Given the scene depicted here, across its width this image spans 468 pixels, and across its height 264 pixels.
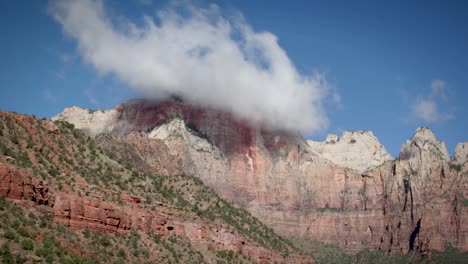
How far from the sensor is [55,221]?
65500 millimetres

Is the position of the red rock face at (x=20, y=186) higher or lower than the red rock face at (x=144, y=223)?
higher

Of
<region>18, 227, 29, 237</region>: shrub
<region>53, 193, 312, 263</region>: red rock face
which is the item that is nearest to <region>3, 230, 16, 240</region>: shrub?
<region>18, 227, 29, 237</region>: shrub

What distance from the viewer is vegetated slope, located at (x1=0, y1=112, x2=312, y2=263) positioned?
198ft

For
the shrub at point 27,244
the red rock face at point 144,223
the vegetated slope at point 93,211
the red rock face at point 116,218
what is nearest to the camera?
the shrub at point 27,244

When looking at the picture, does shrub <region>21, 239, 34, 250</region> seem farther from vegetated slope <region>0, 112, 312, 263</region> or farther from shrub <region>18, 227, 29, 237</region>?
shrub <region>18, 227, 29, 237</region>

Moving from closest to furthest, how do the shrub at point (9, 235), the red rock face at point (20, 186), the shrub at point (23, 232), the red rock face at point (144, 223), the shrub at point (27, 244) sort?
1. the shrub at point (9, 235)
2. the shrub at point (27, 244)
3. the shrub at point (23, 232)
4. the red rock face at point (20, 186)
5. the red rock face at point (144, 223)

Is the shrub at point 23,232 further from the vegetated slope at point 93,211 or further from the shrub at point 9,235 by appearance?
the shrub at point 9,235

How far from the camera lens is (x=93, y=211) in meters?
72.0

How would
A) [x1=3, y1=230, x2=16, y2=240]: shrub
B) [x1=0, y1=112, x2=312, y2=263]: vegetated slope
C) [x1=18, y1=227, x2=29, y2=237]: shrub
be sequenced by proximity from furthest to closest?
[x1=0, y1=112, x2=312, y2=263]: vegetated slope → [x1=18, y1=227, x2=29, y2=237]: shrub → [x1=3, y1=230, x2=16, y2=240]: shrub

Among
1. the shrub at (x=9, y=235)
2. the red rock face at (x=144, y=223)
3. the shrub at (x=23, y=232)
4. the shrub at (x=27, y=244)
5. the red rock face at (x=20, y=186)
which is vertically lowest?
the shrub at (x=27, y=244)

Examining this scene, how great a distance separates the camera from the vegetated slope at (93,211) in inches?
2376

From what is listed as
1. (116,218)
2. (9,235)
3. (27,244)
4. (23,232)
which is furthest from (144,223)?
(9,235)

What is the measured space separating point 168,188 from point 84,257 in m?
48.1

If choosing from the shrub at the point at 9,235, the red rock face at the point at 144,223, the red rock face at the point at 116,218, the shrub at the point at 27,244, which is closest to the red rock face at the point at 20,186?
the red rock face at the point at 116,218
